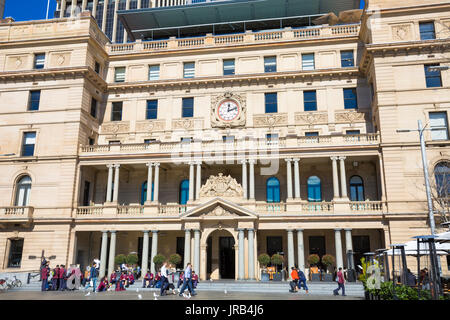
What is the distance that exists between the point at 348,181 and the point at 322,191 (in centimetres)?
247

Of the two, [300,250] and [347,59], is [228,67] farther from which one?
[300,250]

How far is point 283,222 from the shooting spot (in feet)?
99.9

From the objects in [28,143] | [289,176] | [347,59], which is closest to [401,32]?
[347,59]

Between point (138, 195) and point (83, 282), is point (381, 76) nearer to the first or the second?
point (138, 195)

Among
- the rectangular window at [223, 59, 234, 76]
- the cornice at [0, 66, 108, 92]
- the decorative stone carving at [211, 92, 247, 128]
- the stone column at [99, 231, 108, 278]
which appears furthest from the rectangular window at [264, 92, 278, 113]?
the stone column at [99, 231, 108, 278]

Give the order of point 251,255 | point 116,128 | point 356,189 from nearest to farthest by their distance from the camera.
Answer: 1. point 251,255
2. point 356,189
3. point 116,128

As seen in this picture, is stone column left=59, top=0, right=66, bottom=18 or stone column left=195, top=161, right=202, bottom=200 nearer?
stone column left=195, top=161, right=202, bottom=200

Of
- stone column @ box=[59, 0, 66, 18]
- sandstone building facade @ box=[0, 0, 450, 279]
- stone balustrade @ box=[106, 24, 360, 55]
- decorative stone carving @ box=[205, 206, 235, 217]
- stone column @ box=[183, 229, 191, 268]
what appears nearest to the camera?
stone column @ box=[183, 229, 191, 268]

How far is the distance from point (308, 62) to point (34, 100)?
25.9 m

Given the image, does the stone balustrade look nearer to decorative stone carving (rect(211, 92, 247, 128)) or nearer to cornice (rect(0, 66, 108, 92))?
cornice (rect(0, 66, 108, 92))

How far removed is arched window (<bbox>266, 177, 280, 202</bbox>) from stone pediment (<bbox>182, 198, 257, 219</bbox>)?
16.1ft

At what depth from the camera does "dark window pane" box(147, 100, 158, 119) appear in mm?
37344

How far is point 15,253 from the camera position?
32.5 metres

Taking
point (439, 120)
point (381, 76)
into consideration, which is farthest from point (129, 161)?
point (439, 120)
